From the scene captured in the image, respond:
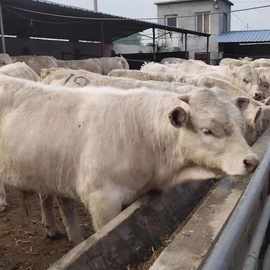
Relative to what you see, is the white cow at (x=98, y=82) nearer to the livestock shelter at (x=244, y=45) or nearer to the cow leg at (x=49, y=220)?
the cow leg at (x=49, y=220)

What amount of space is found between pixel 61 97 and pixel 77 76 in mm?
3015

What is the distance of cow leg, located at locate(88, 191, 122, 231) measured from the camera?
301 centimetres

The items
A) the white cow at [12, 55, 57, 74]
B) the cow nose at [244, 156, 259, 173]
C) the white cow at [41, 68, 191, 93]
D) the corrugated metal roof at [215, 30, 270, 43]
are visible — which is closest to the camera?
the cow nose at [244, 156, 259, 173]

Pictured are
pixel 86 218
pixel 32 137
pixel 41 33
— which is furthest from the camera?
pixel 41 33

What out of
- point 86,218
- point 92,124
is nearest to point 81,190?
point 92,124

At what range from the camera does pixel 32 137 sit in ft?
11.0

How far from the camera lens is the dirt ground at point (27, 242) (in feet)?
11.9

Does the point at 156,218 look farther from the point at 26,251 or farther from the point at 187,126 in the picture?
the point at 26,251

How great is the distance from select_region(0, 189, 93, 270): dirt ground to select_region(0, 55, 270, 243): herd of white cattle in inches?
25.3

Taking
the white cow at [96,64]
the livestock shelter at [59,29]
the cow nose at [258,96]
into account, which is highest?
the livestock shelter at [59,29]

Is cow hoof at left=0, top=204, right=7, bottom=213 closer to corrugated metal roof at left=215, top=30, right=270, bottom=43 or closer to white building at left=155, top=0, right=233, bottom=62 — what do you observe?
corrugated metal roof at left=215, top=30, right=270, bottom=43

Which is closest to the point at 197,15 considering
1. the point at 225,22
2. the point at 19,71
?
the point at 225,22

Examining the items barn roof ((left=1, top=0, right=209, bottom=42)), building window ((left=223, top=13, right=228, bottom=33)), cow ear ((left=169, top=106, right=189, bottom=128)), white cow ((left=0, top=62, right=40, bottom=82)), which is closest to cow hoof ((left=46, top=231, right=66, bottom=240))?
cow ear ((left=169, top=106, right=189, bottom=128))

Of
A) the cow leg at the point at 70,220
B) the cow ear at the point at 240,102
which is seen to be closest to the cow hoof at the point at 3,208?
the cow leg at the point at 70,220
